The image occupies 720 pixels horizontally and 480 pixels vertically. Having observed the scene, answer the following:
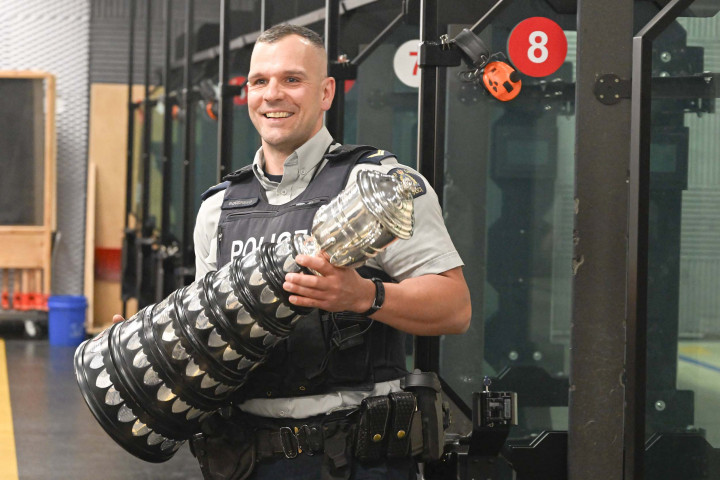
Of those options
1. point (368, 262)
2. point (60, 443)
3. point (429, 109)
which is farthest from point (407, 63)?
point (60, 443)

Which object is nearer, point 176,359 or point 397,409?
point 176,359

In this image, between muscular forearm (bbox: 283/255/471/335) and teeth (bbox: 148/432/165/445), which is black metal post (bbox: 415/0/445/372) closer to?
muscular forearm (bbox: 283/255/471/335)

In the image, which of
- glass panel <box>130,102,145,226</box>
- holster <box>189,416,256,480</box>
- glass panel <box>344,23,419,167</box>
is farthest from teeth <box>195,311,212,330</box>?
glass panel <box>130,102,145,226</box>

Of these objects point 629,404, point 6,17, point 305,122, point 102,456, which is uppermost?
point 6,17

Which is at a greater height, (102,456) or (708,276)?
(708,276)

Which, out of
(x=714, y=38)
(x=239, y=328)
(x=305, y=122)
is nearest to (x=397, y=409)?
(x=239, y=328)

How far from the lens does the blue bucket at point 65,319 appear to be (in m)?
9.58

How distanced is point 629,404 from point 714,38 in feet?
2.93

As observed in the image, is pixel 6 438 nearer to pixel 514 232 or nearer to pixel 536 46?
pixel 514 232

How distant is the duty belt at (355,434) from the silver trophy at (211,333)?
0.53ft

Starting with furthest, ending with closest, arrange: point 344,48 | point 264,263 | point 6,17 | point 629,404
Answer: point 6,17
point 344,48
point 629,404
point 264,263

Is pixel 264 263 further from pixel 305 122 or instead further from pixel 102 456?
pixel 102 456

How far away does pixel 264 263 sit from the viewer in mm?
1936

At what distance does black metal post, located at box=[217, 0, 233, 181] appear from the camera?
5742 mm
